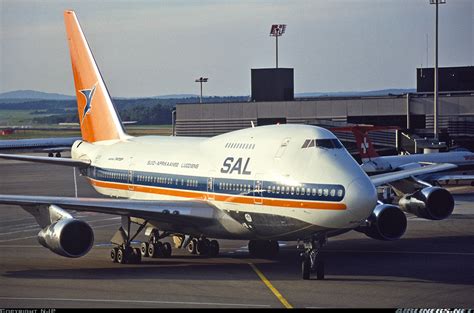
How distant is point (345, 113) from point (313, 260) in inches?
2305

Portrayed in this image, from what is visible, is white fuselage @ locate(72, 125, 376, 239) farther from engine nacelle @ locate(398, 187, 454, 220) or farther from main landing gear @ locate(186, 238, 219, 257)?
engine nacelle @ locate(398, 187, 454, 220)

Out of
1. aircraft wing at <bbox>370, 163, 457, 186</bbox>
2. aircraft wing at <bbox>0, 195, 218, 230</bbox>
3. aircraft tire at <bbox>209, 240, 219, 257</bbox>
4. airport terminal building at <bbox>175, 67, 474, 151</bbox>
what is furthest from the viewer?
airport terminal building at <bbox>175, 67, 474, 151</bbox>

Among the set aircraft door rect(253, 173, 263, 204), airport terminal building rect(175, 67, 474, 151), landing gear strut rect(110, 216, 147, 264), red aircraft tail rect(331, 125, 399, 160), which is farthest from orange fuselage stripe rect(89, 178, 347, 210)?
airport terminal building rect(175, 67, 474, 151)

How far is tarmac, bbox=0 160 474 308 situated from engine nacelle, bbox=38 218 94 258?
99 cm

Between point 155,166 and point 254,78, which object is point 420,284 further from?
point 254,78

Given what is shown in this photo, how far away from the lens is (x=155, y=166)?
40844mm

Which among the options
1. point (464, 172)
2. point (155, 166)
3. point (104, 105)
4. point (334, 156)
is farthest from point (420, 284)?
point (464, 172)

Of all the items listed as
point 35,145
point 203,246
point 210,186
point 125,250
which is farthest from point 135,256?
point 35,145

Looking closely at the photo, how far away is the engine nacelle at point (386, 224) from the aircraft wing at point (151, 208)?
21.9ft

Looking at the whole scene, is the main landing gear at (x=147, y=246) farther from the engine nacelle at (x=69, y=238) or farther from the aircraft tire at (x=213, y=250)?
the engine nacelle at (x=69, y=238)

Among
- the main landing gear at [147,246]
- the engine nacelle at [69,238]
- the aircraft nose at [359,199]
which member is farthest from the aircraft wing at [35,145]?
the aircraft nose at [359,199]

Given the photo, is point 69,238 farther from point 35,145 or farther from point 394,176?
point 35,145

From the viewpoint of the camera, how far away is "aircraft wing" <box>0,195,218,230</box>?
35.7 metres

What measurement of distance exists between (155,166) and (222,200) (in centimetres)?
599
